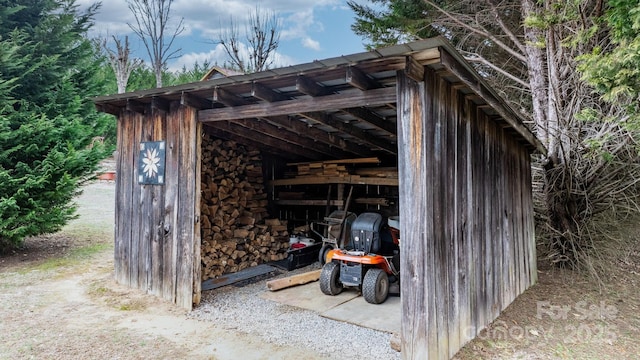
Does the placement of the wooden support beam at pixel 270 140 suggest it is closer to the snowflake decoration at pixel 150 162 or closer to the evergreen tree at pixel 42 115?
the snowflake decoration at pixel 150 162

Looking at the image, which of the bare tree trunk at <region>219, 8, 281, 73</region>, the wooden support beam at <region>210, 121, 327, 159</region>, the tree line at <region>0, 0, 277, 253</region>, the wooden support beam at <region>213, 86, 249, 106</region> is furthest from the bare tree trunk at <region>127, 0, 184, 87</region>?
the wooden support beam at <region>213, 86, 249, 106</region>

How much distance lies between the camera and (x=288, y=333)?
3.17 metres

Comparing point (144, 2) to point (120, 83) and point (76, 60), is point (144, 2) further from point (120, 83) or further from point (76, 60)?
point (76, 60)

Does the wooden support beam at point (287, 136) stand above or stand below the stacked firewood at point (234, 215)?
above

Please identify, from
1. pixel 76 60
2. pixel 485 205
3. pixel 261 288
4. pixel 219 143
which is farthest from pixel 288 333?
pixel 76 60

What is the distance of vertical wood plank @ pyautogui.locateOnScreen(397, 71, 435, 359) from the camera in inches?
96.7

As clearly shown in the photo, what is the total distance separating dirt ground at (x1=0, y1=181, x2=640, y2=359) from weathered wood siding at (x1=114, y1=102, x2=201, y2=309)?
8.6 inches

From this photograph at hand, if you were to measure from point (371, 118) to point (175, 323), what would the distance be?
2.66m

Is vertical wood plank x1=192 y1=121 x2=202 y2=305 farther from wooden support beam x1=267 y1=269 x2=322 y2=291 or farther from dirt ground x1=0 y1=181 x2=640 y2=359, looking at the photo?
wooden support beam x1=267 y1=269 x2=322 y2=291

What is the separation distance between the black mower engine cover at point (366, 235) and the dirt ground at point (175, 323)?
4.70 ft

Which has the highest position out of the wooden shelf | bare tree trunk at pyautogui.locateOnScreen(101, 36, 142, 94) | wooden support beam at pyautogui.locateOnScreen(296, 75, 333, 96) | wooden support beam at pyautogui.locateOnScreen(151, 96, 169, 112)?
bare tree trunk at pyautogui.locateOnScreen(101, 36, 142, 94)

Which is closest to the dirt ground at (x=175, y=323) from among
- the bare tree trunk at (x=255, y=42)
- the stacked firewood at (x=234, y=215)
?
the stacked firewood at (x=234, y=215)

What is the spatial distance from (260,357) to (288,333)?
0.48 metres

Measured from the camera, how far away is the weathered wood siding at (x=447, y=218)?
2.47 metres
